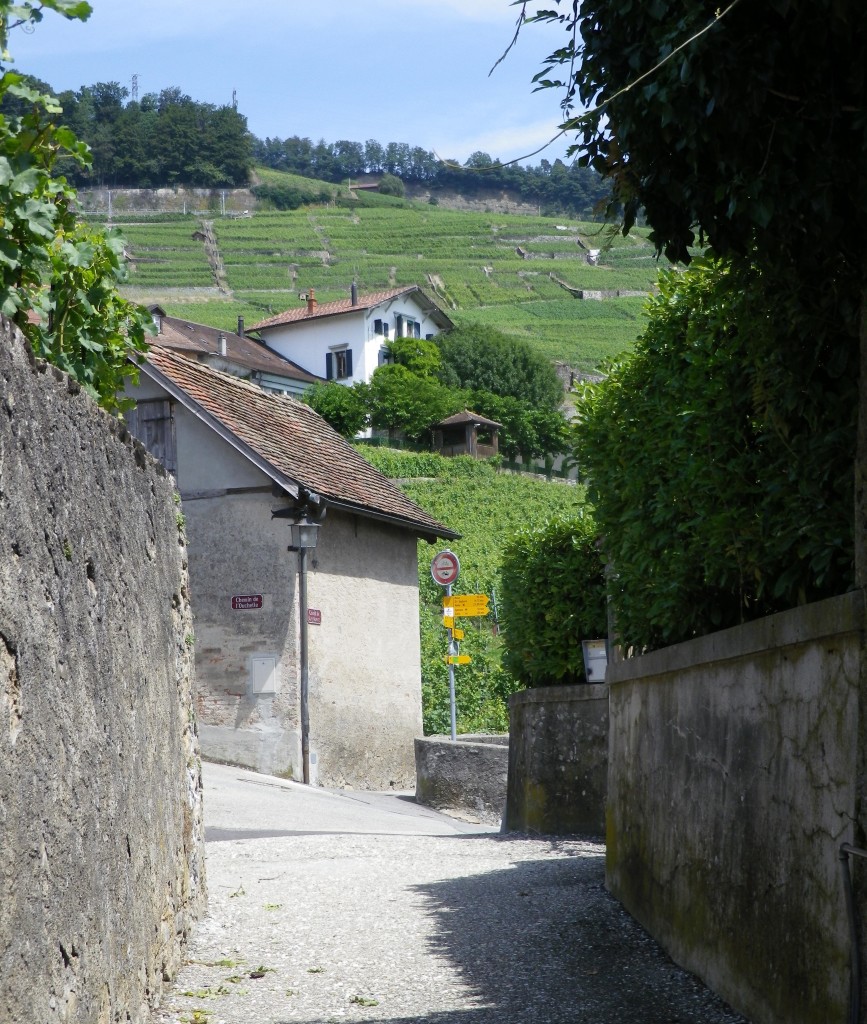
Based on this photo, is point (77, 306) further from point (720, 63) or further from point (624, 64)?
point (720, 63)

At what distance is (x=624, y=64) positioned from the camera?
4.04m

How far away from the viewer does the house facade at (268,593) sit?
2000 centimetres

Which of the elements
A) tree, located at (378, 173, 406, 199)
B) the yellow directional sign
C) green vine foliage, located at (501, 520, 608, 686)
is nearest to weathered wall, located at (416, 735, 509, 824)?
the yellow directional sign

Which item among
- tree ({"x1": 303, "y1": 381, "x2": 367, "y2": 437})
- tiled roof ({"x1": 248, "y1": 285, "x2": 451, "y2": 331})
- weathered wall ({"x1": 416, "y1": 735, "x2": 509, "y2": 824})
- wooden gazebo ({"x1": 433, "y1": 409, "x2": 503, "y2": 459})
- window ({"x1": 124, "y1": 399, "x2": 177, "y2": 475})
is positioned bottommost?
weathered wall ({"x1": 416, "y1": 735, "x2": 509, "y2": 824})

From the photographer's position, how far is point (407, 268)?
120m

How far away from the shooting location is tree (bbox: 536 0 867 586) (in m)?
3.71

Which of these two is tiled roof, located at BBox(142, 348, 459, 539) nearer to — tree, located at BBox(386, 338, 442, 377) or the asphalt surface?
the asphalt surface

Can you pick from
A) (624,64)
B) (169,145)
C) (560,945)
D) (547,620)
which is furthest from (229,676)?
(169,145)

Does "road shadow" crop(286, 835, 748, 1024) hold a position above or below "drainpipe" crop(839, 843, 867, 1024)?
below

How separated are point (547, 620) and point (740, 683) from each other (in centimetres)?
668

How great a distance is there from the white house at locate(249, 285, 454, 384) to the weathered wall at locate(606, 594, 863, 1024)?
67341 mm

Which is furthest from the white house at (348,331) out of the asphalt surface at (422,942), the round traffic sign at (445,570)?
the asphalt surface at (422,942)

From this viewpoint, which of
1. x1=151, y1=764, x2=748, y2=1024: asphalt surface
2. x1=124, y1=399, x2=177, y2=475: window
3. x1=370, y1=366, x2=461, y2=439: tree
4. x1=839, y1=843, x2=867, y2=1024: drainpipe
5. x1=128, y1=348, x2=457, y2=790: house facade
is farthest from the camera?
x1=370, y1=366, x2=461, y2=439: tree

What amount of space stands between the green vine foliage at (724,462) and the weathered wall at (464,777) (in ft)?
31.2
